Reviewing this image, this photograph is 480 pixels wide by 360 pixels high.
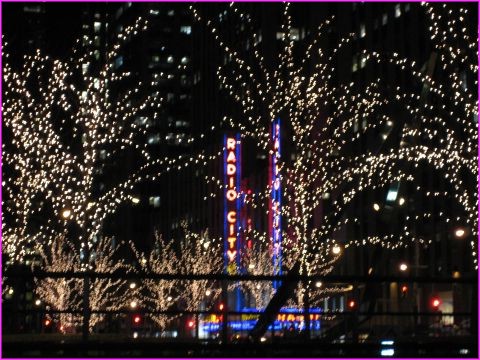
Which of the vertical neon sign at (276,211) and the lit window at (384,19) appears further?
the lit window at (384,19)

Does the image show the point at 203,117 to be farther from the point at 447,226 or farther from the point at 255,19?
the point at 447,226

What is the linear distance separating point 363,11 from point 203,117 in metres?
48.6

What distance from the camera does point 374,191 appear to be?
7075 cm

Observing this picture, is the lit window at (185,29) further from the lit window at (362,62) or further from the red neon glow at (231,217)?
the red neon glow at (231,217)

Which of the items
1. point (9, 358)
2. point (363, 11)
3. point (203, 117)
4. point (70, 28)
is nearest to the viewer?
point (9, 358)

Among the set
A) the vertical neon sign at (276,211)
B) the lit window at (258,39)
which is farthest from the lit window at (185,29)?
the vertical neon sign at (276,211)

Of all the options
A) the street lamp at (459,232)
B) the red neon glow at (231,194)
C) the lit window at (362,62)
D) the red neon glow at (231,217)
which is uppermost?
the lit window at (362,62)

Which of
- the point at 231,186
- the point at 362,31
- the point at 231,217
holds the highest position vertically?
the point at 362,31

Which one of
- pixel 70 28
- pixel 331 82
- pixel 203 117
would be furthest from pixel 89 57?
pixel 203 117

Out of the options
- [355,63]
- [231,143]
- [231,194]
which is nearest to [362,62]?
[355,63]

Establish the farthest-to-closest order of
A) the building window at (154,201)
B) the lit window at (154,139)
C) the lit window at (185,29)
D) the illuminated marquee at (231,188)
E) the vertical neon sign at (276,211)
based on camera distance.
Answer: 1. the lit window at (185,29)
2. the lit window at (154,139)
3. the building window at (154,201)
4. the illuminated marquee at (231,188)
5. the vertical neon sign at (276,211)

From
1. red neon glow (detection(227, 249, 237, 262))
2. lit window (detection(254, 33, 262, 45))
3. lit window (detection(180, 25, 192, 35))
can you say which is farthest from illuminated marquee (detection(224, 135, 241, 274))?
lit window (detection(180, 25, 192, 35))

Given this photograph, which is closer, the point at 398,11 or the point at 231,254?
the point at 231,254

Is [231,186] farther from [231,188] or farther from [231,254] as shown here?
[231,254]
